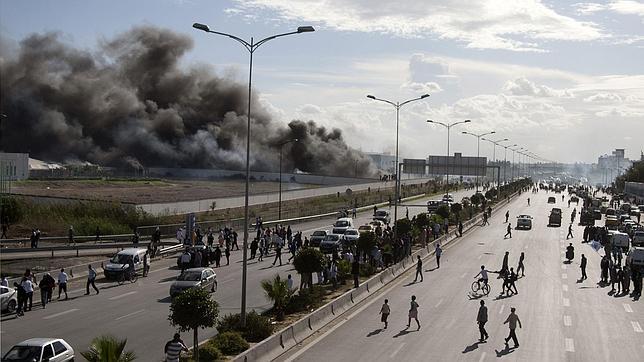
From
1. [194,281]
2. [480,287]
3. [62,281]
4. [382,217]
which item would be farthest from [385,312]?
[382,217]

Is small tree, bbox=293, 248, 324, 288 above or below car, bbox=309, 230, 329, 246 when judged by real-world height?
above

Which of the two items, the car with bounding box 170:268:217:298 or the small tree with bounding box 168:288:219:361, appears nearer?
the small tree with bounding box 168:288:219:361

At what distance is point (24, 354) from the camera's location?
14.6 meters

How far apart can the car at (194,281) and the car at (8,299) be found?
5.07 metres

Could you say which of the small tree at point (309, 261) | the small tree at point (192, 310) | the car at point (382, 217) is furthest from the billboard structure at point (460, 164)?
the small tree at point (192, 310)

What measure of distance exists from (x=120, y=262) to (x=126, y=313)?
7.80 meters

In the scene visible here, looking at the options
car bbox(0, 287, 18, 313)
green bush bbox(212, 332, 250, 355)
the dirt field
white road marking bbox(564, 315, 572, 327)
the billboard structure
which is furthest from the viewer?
the billboard structure

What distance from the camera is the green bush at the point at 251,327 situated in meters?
18.4

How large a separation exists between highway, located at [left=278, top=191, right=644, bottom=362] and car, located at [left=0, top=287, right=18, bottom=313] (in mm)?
9499

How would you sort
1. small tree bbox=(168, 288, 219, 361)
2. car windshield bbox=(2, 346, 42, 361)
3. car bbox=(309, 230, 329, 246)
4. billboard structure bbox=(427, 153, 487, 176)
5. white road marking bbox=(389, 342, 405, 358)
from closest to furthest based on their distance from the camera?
car windshield bbox=(2, 346, 42, 361) < small tree bbox=(168, 288, 219, 361) < white road marking bbox=(389, 342, 405, 358) < car bbox=(309, 230, 329, 246) < billboard structure bbox=(427, 153, 487, 176)

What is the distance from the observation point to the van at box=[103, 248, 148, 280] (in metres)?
29.8

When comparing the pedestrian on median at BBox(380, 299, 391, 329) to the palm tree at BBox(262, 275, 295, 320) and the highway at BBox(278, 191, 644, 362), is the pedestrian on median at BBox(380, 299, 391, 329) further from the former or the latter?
Result: the palm tree at BBox(262, 275, 295, 320)

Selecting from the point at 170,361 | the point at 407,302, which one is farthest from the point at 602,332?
the point at 170,361

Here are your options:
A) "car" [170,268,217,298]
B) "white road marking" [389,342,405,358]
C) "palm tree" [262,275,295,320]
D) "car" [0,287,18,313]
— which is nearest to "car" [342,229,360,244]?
"car" [170,268,217,298]
